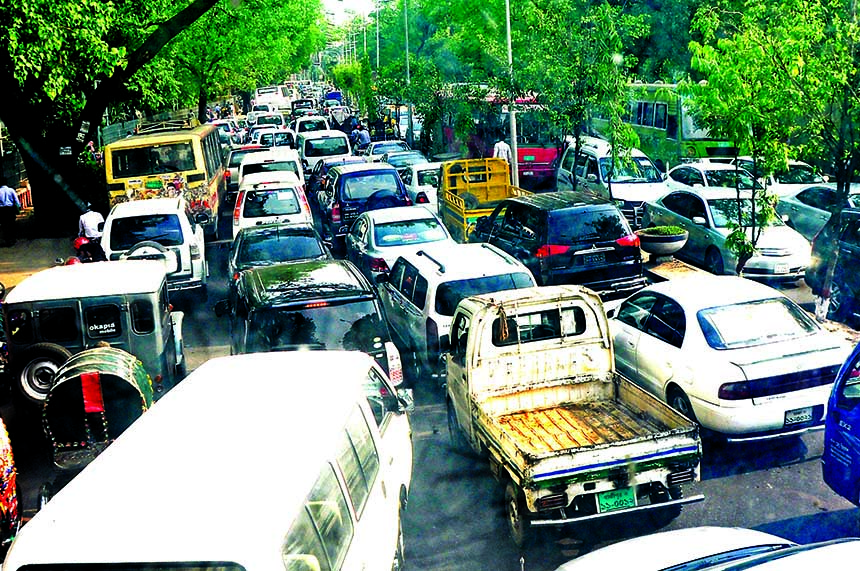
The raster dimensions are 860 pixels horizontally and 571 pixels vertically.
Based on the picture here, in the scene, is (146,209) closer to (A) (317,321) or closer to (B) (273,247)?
(B) (273,247)

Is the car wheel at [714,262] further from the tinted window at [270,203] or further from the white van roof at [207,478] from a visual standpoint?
the white van roof at [207,478]

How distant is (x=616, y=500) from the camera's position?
7.07m

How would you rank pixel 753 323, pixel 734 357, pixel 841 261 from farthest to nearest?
1. pixel 841 261
2. pixel 753 323
3. pixel 734 357

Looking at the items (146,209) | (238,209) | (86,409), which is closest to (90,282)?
(86,409)

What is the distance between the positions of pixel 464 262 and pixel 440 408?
1867mm

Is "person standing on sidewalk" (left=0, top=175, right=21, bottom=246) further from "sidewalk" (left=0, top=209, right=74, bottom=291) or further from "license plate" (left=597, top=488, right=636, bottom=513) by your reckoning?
"license plate" (left=597, top=488, right=636, bottom=513)

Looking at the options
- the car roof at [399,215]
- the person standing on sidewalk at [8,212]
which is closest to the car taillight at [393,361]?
the car roof at [399,215]

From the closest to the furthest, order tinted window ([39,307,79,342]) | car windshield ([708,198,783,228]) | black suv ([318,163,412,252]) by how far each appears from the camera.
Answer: tinted window ([39,307,79,342]) < car windshield ([708,198,783,228]) < black suv ([318,163,412,252])

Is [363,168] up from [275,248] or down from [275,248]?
up

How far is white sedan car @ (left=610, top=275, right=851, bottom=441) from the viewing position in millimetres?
8391

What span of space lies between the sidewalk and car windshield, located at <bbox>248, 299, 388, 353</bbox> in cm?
1071

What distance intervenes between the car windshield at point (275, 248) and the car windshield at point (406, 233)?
117cm

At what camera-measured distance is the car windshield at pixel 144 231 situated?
1544cm

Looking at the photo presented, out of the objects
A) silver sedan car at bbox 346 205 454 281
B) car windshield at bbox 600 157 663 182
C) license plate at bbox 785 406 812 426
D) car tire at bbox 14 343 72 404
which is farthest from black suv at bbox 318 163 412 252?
license plate at bbox 785 406 812 426
